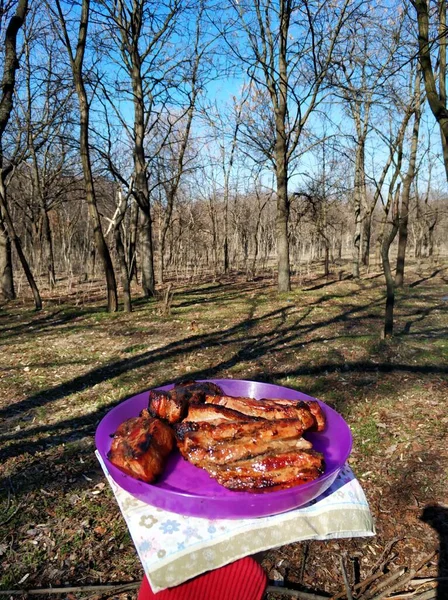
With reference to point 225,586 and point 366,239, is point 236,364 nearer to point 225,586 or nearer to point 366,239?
point 225,586

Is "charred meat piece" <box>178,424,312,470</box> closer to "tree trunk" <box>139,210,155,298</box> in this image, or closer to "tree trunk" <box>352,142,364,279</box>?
"tree trunk" <box>139,210,155,298</box>

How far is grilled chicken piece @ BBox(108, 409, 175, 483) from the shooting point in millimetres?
1103

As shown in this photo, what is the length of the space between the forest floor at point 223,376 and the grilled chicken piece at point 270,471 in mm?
1712

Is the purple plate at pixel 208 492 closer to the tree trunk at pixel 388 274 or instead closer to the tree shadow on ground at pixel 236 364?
the tree shadow on ground at pixel 236 364

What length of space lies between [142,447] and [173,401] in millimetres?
277

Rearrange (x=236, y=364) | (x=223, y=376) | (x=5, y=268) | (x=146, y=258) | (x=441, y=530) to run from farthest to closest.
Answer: (x=146, y=258) < (x=5, y=268) < (x=236, y=364) < (x=223, y=376) < (x=441, y=530)

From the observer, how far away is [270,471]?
1.15 metres

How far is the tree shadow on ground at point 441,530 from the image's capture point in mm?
2300

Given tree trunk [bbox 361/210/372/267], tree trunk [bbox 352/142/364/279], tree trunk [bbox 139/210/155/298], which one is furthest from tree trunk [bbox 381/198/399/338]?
tree trunk [bbox 361/210/372/267]

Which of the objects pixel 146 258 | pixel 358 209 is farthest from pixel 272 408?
pixel 358 209

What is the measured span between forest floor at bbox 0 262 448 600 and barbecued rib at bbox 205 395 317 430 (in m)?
1.62

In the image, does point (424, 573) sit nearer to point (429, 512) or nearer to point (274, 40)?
point (429, 512)

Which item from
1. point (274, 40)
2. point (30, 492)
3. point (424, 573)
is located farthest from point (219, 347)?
point (274, 40)

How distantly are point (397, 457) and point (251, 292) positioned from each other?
10.1m
